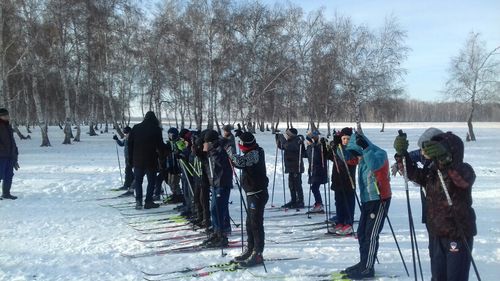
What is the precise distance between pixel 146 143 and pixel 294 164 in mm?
3052

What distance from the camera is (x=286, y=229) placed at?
7.21 meters

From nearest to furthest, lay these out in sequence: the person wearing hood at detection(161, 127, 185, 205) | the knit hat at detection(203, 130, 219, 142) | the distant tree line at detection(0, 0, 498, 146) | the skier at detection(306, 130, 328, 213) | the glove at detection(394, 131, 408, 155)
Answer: the glove at detection(394, 131, 408, 155) < the knit hat at detection(203, 130, 219, 142) < the skier at detection(306, 130, 328, 213) < the person wearing hood at detection(161, 127, 185, 205) < the distant tree line at detection(0, 0, 498, 146)

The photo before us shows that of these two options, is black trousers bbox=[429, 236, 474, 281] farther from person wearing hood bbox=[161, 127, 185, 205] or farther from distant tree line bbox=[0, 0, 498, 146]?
distant tree line bbox=[0, 0, 498, 146]

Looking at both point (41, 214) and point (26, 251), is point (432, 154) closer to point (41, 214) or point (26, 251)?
point (26, 251)

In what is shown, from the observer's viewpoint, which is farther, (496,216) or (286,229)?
(496,216)

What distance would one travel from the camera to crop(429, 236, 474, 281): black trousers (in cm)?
364

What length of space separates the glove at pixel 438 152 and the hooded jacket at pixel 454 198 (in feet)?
0.17

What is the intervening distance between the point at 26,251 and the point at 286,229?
384cm

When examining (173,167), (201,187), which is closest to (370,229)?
(201,187)

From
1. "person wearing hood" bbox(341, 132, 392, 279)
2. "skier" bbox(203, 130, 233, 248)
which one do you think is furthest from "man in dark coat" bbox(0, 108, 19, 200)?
"person wearing hood" bbox(341, 132, 392, 279)

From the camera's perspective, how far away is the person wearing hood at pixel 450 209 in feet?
11.8

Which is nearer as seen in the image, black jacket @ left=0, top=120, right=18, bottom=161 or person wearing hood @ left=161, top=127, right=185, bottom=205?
person wearing hood @ left=161, top=127, right=185, bottom=205

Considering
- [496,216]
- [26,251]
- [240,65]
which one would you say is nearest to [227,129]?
[26,251]

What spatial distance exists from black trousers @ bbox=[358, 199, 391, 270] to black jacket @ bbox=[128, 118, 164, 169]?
17.0 feet
